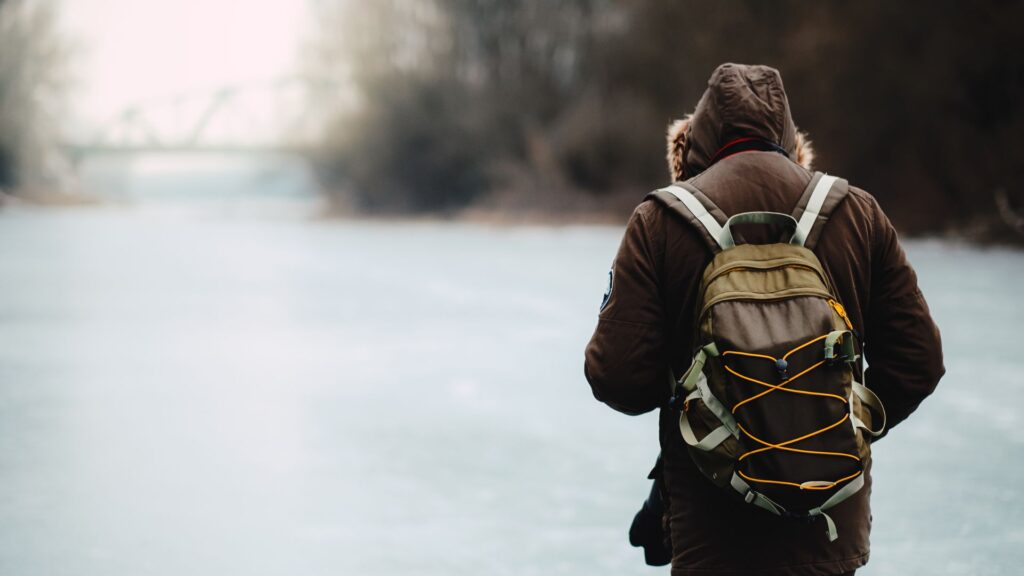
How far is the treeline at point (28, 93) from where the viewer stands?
125ft

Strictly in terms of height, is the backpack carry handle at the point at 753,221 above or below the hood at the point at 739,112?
below

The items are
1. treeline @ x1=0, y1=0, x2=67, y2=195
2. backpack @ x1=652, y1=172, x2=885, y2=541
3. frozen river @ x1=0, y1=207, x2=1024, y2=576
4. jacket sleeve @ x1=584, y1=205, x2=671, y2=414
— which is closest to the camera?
backpack @ x1=652, y1=172, x2=885, y2=541

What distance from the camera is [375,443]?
4.57 meters

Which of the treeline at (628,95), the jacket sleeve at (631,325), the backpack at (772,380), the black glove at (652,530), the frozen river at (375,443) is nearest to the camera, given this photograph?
the backpack at (772,380)

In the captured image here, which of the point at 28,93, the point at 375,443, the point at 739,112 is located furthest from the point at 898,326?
the point at 28,93

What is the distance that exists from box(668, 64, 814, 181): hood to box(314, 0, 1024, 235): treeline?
13.5m

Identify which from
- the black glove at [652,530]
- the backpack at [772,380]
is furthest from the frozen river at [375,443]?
the backpack at [772,380]

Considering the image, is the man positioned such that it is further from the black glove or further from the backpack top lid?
the black glove

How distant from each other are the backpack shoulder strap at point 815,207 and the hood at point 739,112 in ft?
0.35

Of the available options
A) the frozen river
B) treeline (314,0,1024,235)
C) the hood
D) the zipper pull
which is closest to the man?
the hood

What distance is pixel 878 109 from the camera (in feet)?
54.5

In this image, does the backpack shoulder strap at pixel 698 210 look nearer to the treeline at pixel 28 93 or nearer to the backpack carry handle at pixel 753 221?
the backpack carry handle at pixel 753 221

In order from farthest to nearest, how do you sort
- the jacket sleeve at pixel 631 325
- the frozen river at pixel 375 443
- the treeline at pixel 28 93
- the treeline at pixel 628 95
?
the treeline at pixel 28 93
the treeline at pixel 628 95
the frozen river at pixel 375 443
the jacket sleeve at pixel 631 325

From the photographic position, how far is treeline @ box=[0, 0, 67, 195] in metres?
38.2
